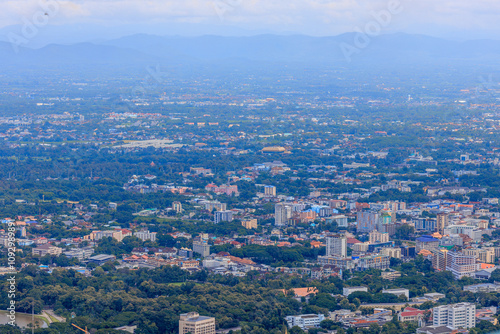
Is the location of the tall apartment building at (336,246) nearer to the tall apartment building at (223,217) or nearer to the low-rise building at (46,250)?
the tall apartment building at (223,217)

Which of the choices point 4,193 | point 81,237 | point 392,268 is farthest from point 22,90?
point 392,268

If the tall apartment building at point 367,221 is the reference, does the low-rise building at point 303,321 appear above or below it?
above

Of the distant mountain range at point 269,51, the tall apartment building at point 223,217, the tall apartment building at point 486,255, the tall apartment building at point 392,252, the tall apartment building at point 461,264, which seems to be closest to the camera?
the tall apartment building at point 461,264

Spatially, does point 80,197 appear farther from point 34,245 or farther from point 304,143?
point 304,143

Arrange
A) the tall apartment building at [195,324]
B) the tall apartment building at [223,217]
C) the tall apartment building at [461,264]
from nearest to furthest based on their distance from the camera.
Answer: the tall apartment building at [195,324], the tall apartment building at [461,264], the tall apartment building at [223,217]

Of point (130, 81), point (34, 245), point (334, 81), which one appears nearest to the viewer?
point (34, 245)

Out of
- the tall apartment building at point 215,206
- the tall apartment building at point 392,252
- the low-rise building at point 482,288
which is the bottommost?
the tall apartment building at point 215,206

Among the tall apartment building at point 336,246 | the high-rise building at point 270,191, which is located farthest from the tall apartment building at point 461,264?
the high-rise building at point 270,191

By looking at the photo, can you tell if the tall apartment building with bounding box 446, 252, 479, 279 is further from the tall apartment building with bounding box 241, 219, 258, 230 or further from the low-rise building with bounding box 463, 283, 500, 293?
the tall apartment building with bounding box 241, 219, 258, 230
